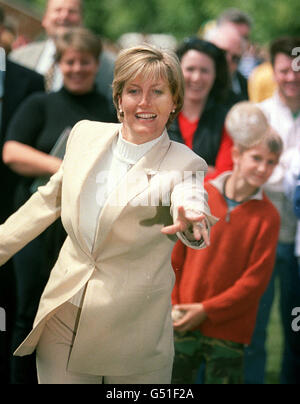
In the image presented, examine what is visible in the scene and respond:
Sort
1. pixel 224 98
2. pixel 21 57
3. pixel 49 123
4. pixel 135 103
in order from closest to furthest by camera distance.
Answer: pixel 135 103 → pixel 49 123 → pixel 224 98 → pixel 21 57

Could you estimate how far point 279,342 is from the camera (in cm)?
467

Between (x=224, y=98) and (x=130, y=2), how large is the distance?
1945 cm

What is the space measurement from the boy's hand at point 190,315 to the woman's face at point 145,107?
3.16ft

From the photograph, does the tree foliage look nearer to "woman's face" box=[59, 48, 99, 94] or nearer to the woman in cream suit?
"woman's face" box=[59, 48, 99, 94]

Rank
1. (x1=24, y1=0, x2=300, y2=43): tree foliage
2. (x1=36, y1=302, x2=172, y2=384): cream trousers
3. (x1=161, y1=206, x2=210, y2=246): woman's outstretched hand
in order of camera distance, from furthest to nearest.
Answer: (x1=24, y1=0, x2=300, y2=43): tree foliage → (x1=36, y1=302, x2=172, y2=384): cream trousers → (x1=161, y1=206, x2=210, y2=246): woman's outstretched hand

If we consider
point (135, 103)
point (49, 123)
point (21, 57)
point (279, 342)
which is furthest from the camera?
point (279, 342)

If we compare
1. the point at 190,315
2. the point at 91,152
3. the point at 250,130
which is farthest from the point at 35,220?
the point at 250,130

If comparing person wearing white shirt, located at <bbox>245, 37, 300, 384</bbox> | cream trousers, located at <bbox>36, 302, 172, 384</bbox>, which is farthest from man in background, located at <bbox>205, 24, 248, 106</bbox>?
cream trousers, located at <bbox>36, 302, 172, 384</bbox>

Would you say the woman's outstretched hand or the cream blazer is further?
the cream blazer

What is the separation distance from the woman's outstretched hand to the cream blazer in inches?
8.2

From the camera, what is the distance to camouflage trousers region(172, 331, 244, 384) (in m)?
2.92
